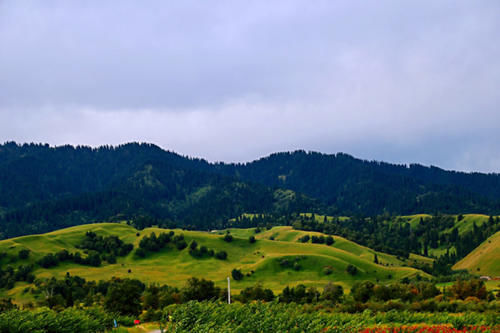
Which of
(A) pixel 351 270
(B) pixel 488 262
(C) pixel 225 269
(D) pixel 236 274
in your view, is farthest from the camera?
Result: (B) pixel 488 262

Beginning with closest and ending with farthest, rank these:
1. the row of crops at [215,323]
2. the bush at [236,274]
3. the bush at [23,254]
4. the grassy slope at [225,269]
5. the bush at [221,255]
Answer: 1. the row of crops at [215,323]
2. the grassy slope at [225,269]
3. the bush at [236,274]
4. the bush at [23,254]
5. the bush at [221,255]

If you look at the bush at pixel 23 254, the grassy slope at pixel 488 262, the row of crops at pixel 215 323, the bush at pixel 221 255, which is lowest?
the grassy slope at pixel 488 262

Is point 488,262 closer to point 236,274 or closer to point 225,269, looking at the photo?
point 236,274

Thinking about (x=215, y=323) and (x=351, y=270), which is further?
(x=351, y=270)

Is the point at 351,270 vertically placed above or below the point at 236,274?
below

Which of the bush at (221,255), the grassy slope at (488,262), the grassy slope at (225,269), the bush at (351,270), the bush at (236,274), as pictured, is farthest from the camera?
the bush at (221,255)

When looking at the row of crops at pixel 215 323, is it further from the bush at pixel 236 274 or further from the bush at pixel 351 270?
the bush at pixel 351 270

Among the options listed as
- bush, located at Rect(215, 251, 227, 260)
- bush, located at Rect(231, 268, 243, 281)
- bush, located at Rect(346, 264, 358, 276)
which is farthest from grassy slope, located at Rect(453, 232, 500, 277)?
bush, located at Rect(215, 251, 227, 260)

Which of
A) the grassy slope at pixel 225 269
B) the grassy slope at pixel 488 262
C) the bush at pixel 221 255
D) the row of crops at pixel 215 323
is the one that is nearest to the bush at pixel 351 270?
the grassy slope at pixel 225 269

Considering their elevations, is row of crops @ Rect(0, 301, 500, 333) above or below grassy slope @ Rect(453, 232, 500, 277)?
above

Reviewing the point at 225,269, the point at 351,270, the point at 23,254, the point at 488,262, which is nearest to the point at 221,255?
the point at 225,269

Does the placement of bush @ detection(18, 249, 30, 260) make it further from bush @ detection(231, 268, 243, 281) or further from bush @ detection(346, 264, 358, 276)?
bush @ detection(346, 264, 358, 276)

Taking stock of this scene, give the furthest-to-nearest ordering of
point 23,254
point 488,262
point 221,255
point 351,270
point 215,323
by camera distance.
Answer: point 221,255
point 488,262
point 23,254
point 351,270
point 215,323

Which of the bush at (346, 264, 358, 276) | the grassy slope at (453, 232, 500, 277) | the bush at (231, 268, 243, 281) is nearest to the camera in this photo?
the bush at (231, 268, 243, 281)
